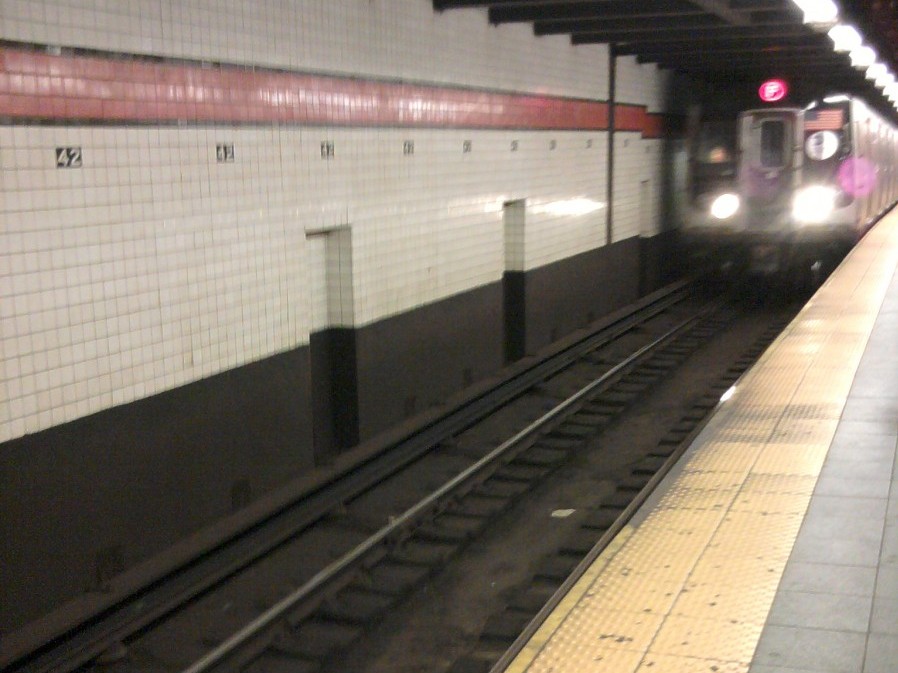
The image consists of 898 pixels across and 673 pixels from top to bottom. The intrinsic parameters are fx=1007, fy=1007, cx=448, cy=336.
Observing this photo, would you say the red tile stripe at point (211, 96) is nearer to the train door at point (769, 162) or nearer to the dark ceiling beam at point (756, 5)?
the dark ceiling beam at point (756, 5)

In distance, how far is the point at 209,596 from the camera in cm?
593

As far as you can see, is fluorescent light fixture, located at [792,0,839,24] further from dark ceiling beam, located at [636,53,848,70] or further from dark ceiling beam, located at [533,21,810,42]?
dark ceiling beam, located at [636,53,848,70]

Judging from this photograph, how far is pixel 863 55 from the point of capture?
1346 cm

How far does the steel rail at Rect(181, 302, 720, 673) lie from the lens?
5.04 m

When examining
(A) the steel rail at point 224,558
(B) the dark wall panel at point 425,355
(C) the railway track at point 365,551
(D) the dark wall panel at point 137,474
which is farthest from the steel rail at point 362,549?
(B) the dark wall panel at point 425,355

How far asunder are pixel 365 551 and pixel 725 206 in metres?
12.8

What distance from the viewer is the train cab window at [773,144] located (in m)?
16.7

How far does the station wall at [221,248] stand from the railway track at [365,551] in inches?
17.1

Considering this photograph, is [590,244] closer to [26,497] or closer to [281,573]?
[281,573]

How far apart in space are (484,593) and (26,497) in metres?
2.70

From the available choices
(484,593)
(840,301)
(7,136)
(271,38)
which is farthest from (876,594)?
(840,301)

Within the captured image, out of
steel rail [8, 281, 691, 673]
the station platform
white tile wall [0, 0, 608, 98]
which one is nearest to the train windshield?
white tile wall [0, 0, 608, 98]

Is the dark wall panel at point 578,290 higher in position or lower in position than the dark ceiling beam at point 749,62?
lower

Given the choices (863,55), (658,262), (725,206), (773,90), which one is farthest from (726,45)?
(658,262)
